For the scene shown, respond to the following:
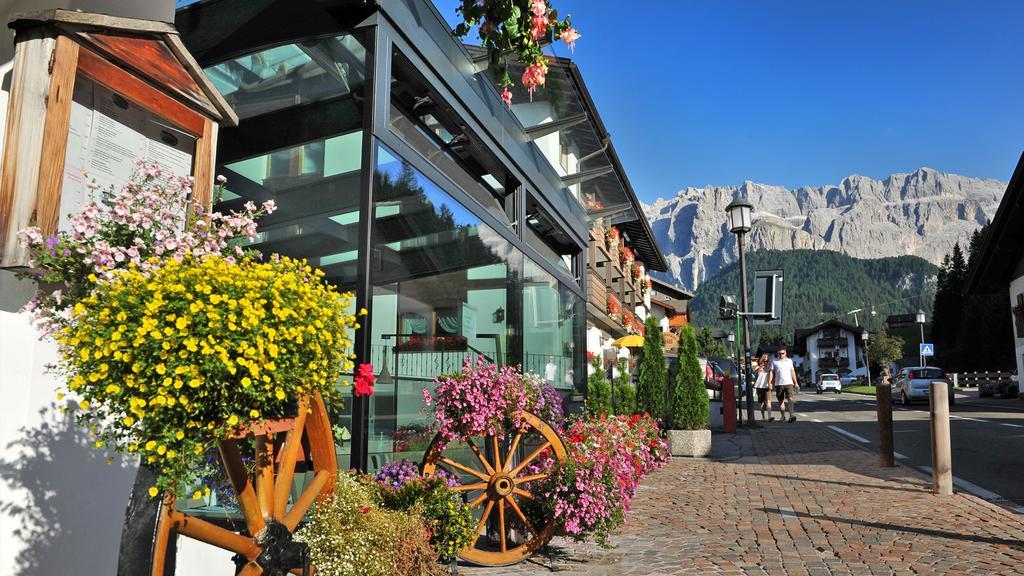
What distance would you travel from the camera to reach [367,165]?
16.3ft

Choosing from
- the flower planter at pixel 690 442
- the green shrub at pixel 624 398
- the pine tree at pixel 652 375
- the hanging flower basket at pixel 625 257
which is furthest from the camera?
the hanging flower basket at pixel 625 257

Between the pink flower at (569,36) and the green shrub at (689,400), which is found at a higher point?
the pink flower at (569,36)

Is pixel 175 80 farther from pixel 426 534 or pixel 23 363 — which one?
pixel 426 534

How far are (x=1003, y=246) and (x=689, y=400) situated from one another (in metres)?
25.0

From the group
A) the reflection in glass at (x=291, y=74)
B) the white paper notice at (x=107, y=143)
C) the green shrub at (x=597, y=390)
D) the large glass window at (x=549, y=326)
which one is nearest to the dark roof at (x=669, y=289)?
the green shrub at (x=597, y=390)

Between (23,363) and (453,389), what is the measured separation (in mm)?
2416

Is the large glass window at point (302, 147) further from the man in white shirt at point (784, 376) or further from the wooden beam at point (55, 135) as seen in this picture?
the man in white shirt at point (784, 376)

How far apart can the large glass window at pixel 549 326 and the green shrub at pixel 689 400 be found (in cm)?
203

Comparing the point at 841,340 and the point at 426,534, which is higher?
the point at 841,340

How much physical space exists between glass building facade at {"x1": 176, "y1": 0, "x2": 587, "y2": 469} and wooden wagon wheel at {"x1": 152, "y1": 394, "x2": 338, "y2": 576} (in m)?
1.50

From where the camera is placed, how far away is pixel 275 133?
5512 millimetres

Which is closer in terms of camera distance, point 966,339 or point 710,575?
point 710,575

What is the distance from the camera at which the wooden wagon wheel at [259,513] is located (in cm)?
249

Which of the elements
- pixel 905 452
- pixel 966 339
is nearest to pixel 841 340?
pixel 966 339
